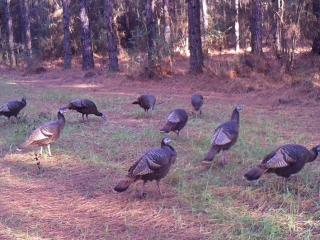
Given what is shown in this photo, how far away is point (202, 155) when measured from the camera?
25.9ft

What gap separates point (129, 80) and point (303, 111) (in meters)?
8.82

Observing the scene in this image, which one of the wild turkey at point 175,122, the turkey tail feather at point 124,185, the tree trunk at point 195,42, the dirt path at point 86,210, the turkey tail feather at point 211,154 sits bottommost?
the dirt path at point 86,210

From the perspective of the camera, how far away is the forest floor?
5.26 meters

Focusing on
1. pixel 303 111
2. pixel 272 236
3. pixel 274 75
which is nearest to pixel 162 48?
pixel 274 75

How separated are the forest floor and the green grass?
15 mm

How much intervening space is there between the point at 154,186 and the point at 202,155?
144 cm

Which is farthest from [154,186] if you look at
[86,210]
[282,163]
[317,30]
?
[317,30]

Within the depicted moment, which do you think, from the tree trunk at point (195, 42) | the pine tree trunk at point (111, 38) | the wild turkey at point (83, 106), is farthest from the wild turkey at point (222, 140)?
the pine tree trunk at point (111, 38)

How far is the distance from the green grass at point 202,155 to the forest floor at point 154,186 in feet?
0.05

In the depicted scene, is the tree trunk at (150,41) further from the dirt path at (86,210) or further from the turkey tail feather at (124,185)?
the turkey tail feather at (124,185)

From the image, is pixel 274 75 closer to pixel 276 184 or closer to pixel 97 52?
pixel 276 184

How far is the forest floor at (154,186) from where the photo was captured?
5258mm

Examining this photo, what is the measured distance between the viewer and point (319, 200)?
568 centimetres

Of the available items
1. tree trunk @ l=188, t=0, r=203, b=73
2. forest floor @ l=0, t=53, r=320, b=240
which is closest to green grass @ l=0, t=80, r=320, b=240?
forest floor @ l=0, t=53, r=320, b=240
